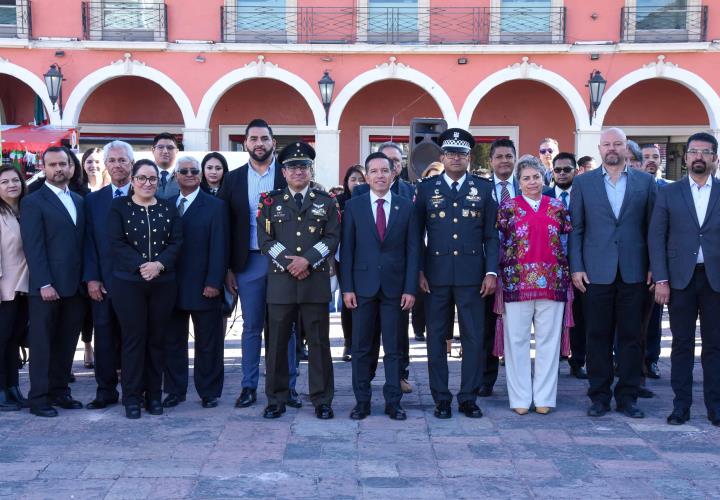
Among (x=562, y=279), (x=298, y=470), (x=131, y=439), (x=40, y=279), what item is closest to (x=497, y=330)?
(x=562, y=279)

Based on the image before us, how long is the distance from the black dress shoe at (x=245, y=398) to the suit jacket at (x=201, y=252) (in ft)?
2.33

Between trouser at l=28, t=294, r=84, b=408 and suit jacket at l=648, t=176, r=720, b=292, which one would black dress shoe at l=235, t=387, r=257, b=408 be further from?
suit jacket at l=648, t=176, r=720, b=292

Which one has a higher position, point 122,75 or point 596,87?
point 122,75

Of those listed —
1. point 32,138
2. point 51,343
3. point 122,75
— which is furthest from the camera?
point 122,75

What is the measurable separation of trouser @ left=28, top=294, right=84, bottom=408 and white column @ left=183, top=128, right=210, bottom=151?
43.9 feet

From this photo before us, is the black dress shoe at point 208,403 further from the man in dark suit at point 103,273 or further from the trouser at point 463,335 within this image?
the trouser at point 463,335

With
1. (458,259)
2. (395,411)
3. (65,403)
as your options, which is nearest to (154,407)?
(65,403)

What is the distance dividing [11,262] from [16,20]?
578 inches

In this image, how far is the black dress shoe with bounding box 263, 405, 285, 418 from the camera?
626 centimetres

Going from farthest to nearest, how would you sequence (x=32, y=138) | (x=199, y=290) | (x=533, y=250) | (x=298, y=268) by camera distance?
1. (x=32, y=138)
2. (x=199, y=290)
3. (x=533, y=250)
4. (x=298, y=268)

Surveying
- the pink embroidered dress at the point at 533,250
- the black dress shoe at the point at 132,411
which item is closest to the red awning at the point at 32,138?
the black dress shoe at the point at 132,411

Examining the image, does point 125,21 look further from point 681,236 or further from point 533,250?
point 681,236

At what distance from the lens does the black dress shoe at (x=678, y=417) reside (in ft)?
20.1

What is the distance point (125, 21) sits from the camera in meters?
19.3
